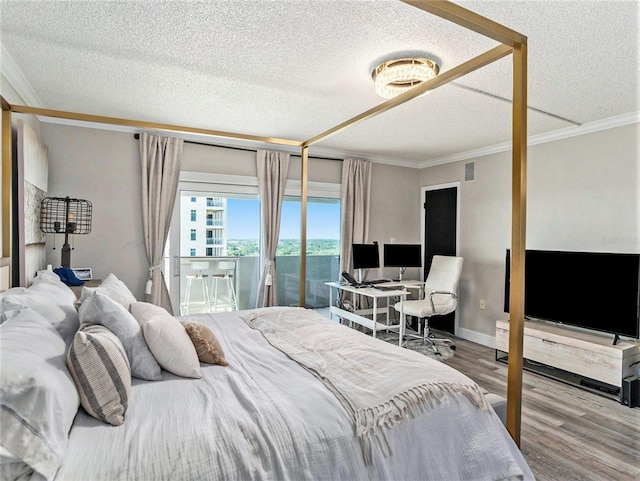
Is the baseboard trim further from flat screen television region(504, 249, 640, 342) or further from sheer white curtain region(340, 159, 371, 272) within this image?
sheer white curtain region(340, 159, 371, 272)

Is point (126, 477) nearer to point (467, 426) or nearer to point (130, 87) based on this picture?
point (467, 426)

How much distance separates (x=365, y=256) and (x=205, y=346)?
3.43 metres

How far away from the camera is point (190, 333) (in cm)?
196

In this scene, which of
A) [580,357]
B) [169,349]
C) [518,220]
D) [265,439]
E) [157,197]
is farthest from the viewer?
[157,197]

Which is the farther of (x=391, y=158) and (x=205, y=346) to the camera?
(x=391, y=158)

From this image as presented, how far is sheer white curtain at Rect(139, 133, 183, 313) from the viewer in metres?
4.11

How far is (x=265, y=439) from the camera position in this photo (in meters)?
1.28

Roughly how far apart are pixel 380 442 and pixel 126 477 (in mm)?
838

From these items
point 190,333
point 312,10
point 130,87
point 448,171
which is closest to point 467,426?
point 190,333

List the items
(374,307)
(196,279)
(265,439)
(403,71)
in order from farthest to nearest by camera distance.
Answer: (196,279) → (374,307) → (403,71) → (265,439)

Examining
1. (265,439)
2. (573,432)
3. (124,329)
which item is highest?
(124,329)

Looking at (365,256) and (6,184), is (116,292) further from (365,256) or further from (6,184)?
(365,256)

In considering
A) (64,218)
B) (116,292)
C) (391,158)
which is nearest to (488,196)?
(391,158)

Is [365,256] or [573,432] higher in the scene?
[365,256]
